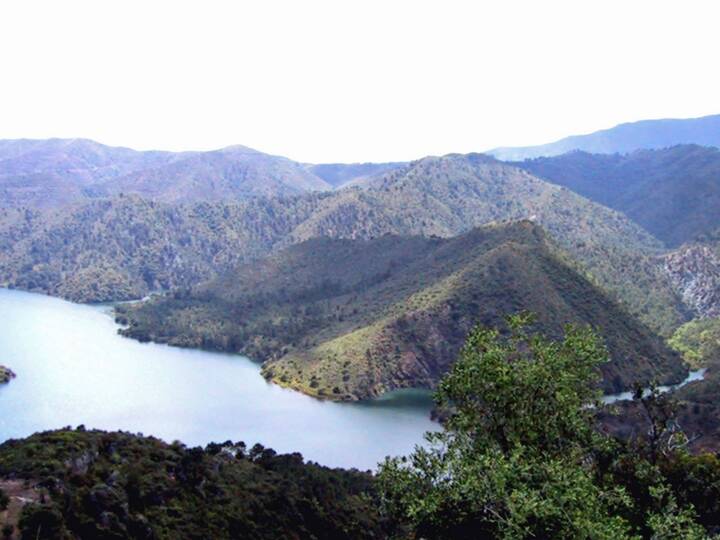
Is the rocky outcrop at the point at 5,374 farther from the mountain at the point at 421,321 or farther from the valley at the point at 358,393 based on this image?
the mountain at the point at 421,321

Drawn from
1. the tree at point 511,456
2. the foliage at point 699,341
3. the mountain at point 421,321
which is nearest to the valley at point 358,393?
the tree at point 511,456

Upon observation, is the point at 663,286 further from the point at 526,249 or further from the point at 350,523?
the point at 350,523

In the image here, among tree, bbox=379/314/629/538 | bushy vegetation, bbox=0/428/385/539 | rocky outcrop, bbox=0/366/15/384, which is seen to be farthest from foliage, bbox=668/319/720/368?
tree, bbox=379/314/629/538

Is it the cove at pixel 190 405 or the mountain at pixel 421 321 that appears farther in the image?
the mountain at pixel 421 321

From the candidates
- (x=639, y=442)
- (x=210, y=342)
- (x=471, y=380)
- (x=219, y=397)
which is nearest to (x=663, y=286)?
(x=210, y=342)

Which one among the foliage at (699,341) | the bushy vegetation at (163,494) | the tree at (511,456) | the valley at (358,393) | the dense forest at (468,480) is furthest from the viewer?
the foliage at (699,341)
